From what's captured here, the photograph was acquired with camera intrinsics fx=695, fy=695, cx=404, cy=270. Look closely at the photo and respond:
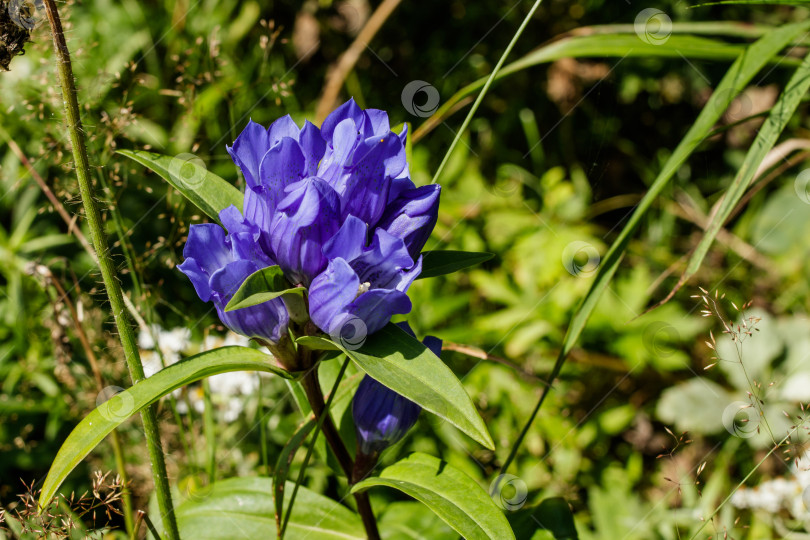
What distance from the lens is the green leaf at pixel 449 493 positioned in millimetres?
842

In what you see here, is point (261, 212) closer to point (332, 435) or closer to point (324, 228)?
A: point (324, 228)

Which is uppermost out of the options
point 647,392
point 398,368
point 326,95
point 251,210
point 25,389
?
point 326,95

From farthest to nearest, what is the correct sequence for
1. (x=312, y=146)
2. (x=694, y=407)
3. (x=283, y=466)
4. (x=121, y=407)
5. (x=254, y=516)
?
(x=694, y=407), (x=254, y=516), (x=283, y=466), (x=312, y=146), (x=121, y=407)

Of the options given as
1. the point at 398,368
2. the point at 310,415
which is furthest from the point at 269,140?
the point at 310,415

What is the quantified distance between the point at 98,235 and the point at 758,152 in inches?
42.9

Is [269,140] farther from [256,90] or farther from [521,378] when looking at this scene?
[256,90]

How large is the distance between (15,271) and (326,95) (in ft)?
3.65

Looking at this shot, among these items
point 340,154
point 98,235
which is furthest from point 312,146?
point 98,235

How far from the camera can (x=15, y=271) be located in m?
1.78

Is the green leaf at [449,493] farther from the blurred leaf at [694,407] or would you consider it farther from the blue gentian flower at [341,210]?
the blurred leaf at [694,407]

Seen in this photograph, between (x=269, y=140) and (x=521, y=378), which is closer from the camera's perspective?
(x=269, y=140)

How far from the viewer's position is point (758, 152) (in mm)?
1233

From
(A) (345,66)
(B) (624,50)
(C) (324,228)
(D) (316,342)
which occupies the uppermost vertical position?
(A) (345,66)

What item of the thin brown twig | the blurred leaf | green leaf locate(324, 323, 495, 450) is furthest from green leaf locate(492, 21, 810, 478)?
the thin brown twig
